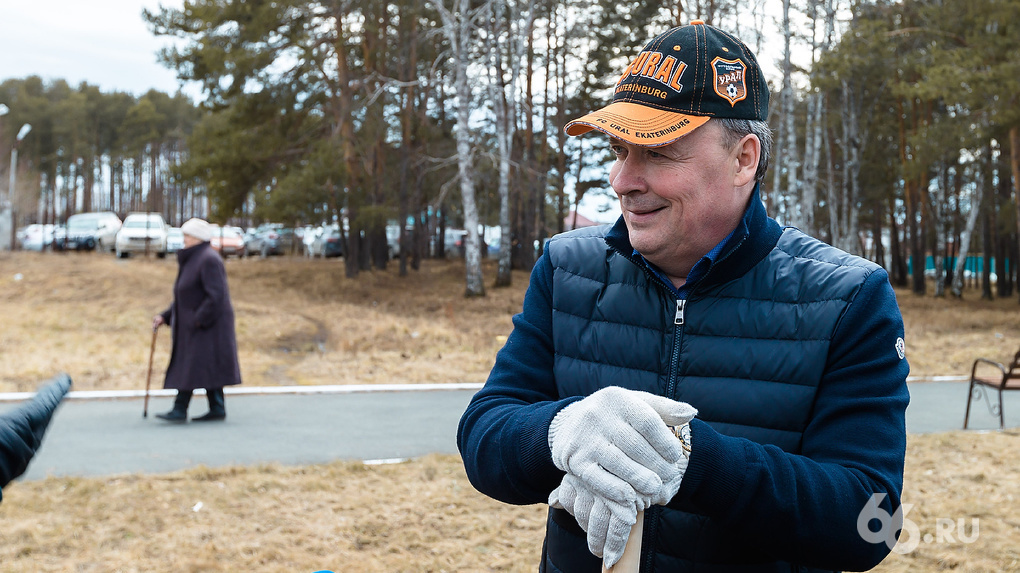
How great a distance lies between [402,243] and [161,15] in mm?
10425

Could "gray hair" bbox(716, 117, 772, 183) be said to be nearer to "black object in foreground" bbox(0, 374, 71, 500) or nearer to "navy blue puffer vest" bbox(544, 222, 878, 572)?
"navy blue puffer vest" bbox(544, 222, 878, 572)

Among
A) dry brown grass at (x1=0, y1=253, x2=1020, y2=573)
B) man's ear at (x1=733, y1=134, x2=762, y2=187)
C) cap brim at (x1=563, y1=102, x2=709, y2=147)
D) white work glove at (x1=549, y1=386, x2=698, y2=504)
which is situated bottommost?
dry brown grass at (x1=0, y1=253, x2=1020, y2=573)

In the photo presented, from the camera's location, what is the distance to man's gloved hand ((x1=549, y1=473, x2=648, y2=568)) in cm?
147

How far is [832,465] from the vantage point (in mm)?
1625

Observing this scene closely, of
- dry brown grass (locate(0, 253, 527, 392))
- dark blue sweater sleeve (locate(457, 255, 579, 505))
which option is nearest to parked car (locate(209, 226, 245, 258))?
dry brown grass (locate(0, 253, 527, 392))

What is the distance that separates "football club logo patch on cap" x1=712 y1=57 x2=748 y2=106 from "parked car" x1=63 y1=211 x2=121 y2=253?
3785 cm

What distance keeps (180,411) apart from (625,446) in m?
7.24

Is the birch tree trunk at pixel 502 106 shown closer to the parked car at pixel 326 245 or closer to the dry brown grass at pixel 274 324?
the dry brown grass at pixel 274 324

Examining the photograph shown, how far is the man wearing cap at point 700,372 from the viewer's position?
4.99 ft

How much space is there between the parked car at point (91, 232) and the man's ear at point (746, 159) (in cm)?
3781

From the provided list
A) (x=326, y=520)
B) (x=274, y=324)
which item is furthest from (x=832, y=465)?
(x=274, y=324)

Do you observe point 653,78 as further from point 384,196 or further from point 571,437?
point 384,196

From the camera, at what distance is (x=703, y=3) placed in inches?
967

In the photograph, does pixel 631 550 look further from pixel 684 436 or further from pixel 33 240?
pixel 33 240
